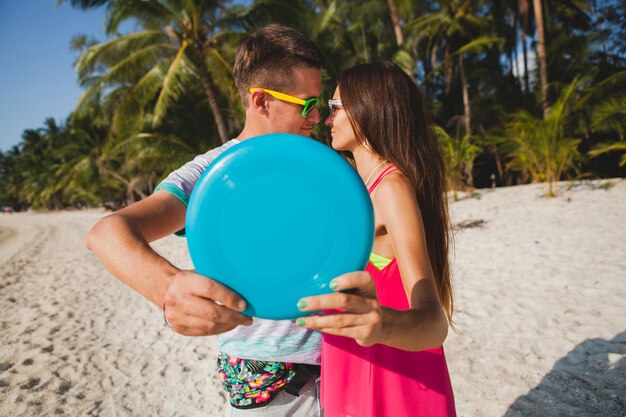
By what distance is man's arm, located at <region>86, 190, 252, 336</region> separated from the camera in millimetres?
627

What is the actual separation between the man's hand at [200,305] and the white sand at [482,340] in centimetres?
288

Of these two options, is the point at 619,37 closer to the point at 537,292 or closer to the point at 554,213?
the point at 554,213

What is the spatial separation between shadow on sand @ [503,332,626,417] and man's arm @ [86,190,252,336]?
2976 mm

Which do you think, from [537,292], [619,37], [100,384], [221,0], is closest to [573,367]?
[537,292]

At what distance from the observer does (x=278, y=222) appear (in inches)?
26.9

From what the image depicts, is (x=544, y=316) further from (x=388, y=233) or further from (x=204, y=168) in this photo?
(x=204, y=168)

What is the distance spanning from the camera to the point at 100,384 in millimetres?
3930

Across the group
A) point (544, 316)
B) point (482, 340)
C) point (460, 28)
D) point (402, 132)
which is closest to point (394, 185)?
point (402, 132)

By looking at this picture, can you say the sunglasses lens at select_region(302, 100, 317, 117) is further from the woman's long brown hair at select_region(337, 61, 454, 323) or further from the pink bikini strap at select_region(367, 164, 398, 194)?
the pink bikini strap at select_region(367, 164, 398, 194)

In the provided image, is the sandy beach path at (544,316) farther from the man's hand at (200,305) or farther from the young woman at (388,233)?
the man's hand at (200,305)

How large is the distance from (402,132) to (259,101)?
0.50 m

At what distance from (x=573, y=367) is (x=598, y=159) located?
673 inches

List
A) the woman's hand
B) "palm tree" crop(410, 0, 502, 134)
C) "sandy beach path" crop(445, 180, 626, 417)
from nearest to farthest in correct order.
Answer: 1. the woman's hand
2. "sandy beach path" crop(445, 180, 626, 417)
3. "palm tree" crop(410, 0, 502, 134)

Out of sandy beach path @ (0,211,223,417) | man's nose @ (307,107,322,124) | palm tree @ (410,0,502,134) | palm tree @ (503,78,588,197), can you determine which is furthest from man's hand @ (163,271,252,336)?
palm tree @ (410,0,502,134)
